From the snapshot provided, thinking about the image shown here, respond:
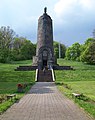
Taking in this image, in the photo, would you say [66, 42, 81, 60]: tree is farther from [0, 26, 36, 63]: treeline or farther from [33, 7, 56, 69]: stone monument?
[33, 7, 56, 69]: stone monument

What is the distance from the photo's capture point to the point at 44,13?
55719mm

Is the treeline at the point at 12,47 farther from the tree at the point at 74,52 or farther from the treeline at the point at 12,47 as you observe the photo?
the tree at the point at 74,52

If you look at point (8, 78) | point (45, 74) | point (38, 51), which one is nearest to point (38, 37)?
point (38, 51)

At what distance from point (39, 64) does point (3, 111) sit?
42.5m

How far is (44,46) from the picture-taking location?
53125 millimetres

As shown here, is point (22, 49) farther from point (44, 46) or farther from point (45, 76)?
point (45, 76)

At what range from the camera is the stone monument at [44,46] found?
53.2 metres

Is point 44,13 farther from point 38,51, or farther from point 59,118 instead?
point 59,118

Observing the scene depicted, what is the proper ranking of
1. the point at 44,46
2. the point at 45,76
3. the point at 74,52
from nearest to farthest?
1. the point at 45,76
2. the point at 44,46
3. the point at 74,52

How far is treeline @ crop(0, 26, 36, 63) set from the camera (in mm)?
71625

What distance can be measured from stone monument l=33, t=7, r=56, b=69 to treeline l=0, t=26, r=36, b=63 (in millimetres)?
12256

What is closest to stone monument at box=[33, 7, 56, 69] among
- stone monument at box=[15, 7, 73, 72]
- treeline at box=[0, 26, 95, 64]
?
stone monument at box=[15, 7, 73, 72]

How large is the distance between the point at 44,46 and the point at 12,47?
3193 centimetres

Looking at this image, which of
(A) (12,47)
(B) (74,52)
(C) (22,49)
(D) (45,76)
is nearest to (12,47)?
(A) (12,47)
